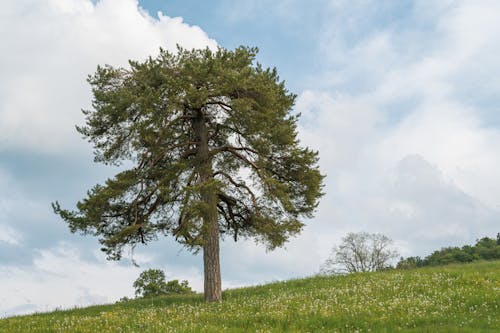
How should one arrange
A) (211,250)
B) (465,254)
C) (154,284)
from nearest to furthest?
1. (211,250)
2. (154,284)
3. (465,254)

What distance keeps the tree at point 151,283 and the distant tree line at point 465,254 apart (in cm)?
3275

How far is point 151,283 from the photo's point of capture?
47.0 meters

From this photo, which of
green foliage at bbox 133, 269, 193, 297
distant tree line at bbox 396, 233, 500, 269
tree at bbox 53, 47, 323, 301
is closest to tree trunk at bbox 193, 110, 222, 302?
tree at bbox 53, 47, 323, 301

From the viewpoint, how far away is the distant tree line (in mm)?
65438

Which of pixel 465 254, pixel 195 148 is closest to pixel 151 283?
pixel 195 148

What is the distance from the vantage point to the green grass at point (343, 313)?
12523mm

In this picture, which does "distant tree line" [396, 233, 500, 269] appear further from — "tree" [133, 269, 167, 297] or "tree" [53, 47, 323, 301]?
"tree" [53, 47, 323, 301]

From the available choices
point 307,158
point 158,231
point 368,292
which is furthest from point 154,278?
point 368,292

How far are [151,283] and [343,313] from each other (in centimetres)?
3647

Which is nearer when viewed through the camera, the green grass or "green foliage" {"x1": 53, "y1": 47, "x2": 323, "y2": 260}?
the green grass

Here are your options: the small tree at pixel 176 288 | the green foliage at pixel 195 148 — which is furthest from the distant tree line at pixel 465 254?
the green foliage at pixel 195 148

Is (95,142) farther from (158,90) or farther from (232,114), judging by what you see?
(232,114)

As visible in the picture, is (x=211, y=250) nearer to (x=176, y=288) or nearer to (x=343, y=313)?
(x=343, y=313)

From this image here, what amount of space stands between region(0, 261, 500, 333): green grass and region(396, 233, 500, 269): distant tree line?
154ft
